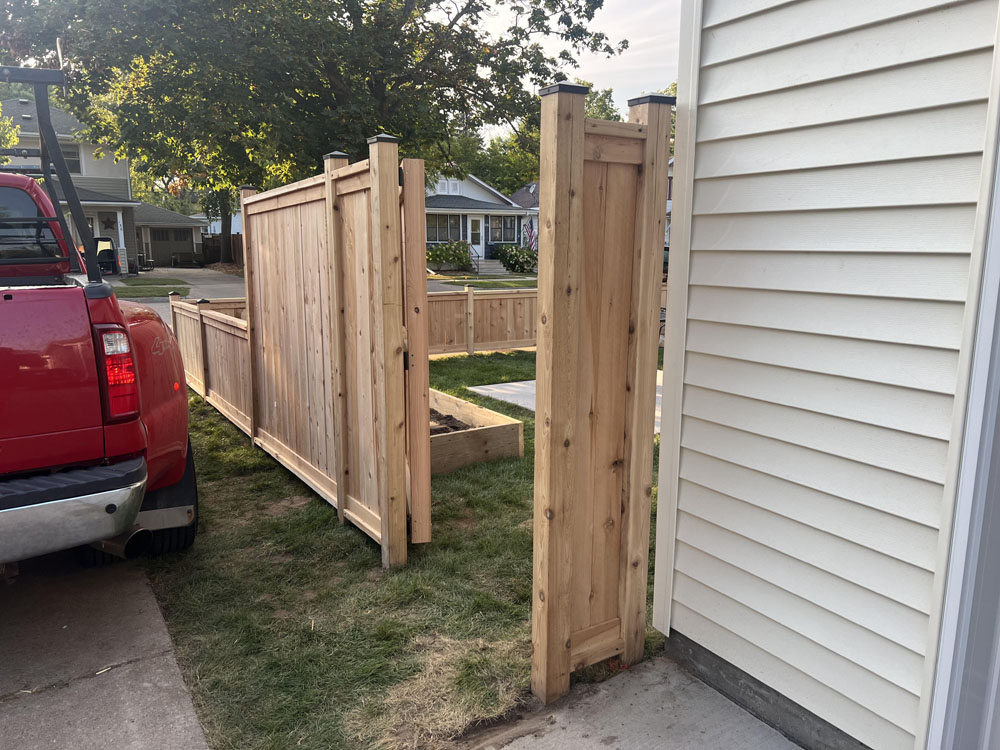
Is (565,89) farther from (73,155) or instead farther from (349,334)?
(73,155)

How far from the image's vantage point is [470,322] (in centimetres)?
1112

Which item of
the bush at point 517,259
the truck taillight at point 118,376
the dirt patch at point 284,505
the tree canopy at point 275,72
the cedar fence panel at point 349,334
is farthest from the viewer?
the bush at point 517,259

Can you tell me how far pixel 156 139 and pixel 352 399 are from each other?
9.98 metres

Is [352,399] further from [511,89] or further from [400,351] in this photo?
[511,89]

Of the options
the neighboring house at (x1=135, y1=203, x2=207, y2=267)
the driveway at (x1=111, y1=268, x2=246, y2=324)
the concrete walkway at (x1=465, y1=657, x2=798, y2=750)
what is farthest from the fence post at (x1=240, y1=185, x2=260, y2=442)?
the neighboring house at (x1=135, y1=203, x2=207, y2=267)

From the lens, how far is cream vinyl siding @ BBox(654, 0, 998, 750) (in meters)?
1.99

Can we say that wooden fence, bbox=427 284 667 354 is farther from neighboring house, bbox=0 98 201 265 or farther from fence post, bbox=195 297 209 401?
neighboring house, bbox=0 98 201 265

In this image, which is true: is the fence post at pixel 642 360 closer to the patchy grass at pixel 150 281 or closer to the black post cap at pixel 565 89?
the black post cap at pixel 565 89

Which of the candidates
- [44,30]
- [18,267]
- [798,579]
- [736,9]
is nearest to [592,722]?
[798,579]

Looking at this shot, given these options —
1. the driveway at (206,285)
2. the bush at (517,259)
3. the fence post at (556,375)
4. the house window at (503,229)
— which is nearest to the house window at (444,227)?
the house window at (503,229)

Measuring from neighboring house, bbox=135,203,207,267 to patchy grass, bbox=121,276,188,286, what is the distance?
34.2 feet

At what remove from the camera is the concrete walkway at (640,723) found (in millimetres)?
2504

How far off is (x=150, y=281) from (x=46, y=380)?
25.9m

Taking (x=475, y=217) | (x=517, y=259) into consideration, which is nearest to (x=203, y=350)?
(x=517, y=259)
